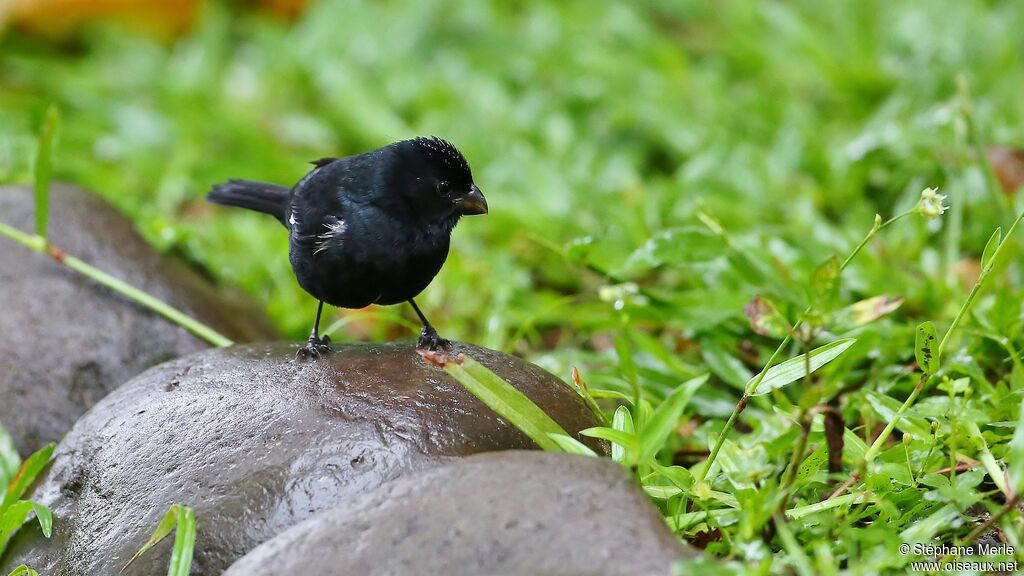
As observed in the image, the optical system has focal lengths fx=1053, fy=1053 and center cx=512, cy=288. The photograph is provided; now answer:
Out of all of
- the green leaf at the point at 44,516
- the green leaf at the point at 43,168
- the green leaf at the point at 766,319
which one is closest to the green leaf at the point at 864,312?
the green leaf at the point at 766,319

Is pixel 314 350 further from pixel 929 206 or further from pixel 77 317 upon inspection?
pixel 929 206

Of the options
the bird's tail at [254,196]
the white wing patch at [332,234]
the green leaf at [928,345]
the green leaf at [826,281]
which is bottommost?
the green leaf at [928,345]

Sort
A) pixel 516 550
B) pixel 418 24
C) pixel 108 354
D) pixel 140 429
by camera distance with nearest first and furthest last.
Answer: pixel 516 550 → pixel 140 429 → pixel 108 354 → pixel 418 24

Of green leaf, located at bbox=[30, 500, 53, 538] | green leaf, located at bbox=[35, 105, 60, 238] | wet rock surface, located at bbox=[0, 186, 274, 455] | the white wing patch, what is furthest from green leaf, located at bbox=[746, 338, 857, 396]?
green leaf, located at bbox=[35, 105, 60, 238]

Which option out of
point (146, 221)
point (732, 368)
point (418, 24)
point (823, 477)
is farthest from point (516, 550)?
point (418, 24)

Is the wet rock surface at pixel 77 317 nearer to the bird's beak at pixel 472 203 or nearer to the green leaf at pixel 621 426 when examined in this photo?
the bird's beak at pixel 472 203

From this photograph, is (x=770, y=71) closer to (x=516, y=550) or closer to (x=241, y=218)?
(x=241, y=218)

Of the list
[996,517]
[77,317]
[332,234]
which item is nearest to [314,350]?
[332,234]

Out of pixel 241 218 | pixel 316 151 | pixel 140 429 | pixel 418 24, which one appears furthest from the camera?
pixel 418 24
